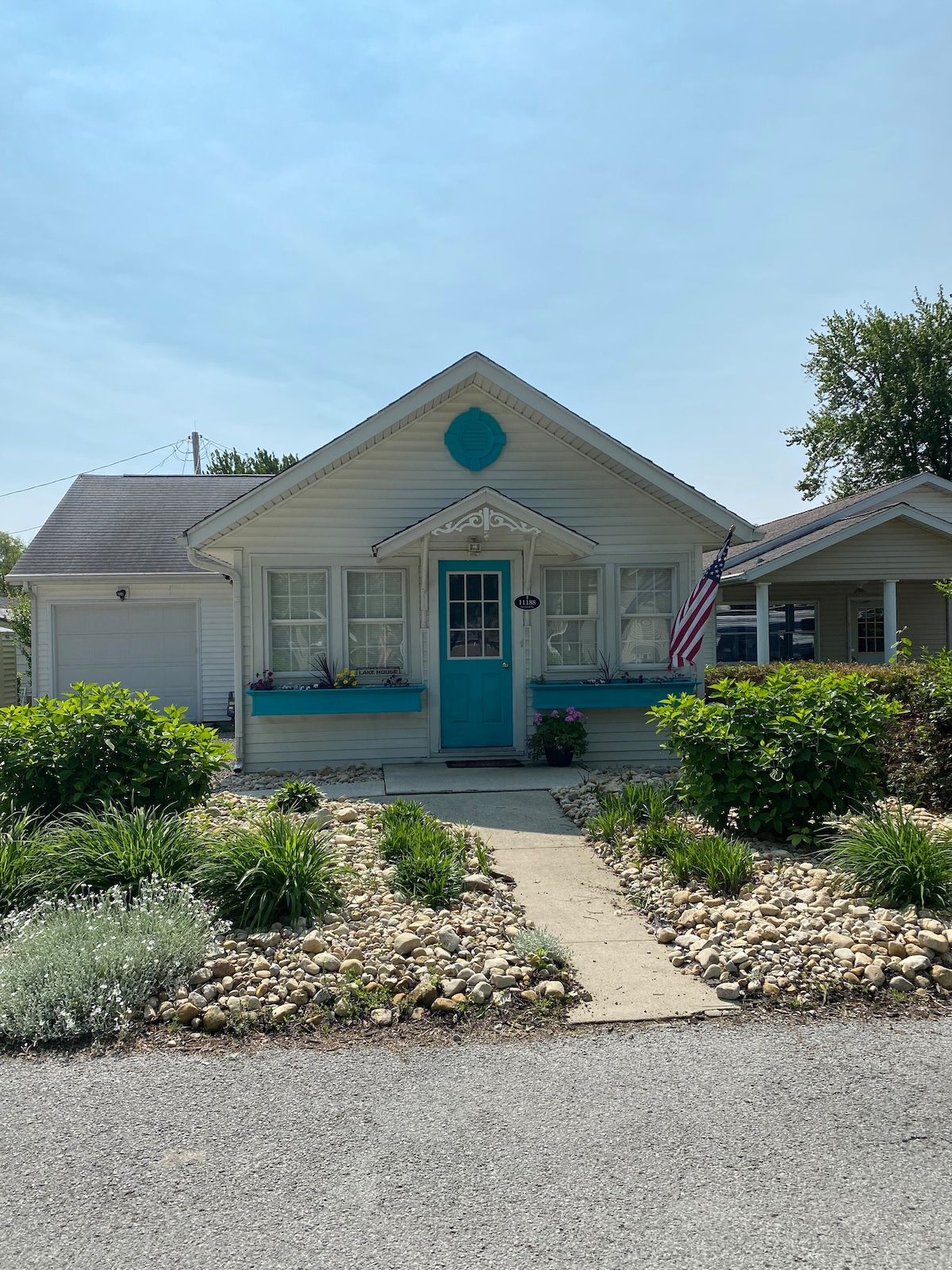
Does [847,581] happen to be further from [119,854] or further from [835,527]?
[119,854]

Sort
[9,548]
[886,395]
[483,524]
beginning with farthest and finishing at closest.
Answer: [9,548]
[886,395]
[483,524]

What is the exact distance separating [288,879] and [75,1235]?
7.83 ft

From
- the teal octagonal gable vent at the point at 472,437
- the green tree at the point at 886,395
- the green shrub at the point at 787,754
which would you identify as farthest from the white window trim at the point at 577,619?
the green tree at the point at 886,395

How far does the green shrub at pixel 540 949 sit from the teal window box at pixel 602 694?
17.1 ft

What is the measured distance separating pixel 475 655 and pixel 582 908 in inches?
197

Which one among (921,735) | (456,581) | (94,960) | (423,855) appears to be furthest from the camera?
(456,581)

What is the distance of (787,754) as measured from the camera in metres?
5.98

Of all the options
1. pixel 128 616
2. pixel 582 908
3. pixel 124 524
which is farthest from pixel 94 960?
pixel 124 524

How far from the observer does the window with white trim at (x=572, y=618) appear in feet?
33.8

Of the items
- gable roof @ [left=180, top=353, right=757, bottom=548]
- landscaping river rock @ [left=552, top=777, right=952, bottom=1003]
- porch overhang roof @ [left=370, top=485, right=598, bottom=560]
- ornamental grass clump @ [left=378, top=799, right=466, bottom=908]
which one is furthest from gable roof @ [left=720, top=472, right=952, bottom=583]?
landscaping river rock @ [left=552, top=777, right=952, bottom=1003]

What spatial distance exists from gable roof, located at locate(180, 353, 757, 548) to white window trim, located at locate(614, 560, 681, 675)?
0.64 meters

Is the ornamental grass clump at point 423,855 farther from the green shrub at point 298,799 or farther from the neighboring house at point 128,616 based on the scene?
the neighboring house at point 128,616

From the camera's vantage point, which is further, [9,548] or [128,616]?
[9,548]

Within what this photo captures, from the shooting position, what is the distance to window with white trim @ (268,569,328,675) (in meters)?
9.92
